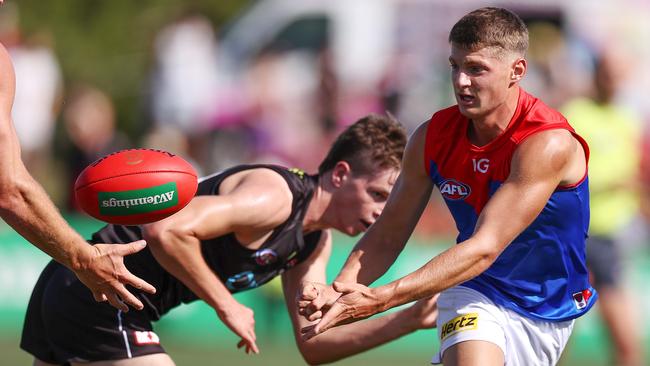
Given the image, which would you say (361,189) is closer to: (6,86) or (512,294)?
(512,294)

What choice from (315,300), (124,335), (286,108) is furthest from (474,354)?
(286,108)

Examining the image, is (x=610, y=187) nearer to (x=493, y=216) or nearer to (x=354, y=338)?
(x=354, y=338)

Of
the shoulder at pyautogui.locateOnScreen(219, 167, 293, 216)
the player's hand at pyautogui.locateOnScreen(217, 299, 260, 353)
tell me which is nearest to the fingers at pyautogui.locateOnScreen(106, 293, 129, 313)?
the player's hand at pyautogui.locateOnScreen(217, 299, 260, 353)

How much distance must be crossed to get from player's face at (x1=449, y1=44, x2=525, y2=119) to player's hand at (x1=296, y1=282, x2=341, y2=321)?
1.01 meters

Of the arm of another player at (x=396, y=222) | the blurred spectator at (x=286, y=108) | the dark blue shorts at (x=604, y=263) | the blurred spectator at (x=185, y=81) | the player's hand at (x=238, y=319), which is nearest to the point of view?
the arm of another player at (x=396, y=222)

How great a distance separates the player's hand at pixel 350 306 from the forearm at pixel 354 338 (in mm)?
1279

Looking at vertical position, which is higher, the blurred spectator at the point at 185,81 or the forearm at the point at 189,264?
the forearm at the point at 189,264

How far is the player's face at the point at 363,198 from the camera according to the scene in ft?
19.4

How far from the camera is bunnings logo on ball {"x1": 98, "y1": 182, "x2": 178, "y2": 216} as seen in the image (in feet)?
16.4

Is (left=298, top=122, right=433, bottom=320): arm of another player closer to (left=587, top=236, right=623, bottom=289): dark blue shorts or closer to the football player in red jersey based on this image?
the football player in red jersey

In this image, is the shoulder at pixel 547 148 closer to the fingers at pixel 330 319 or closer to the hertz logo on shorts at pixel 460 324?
the hertz logo on shorts at pixel 460 324

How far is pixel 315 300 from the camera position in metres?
4.48

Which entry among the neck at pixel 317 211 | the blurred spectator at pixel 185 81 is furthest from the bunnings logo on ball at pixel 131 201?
the blurred spectator at pixel 185 81

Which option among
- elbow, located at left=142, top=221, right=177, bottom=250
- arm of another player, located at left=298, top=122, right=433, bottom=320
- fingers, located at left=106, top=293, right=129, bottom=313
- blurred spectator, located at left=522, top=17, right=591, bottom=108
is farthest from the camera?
blurred spectator, located at left=522, top=17, right=591, bottom=108
